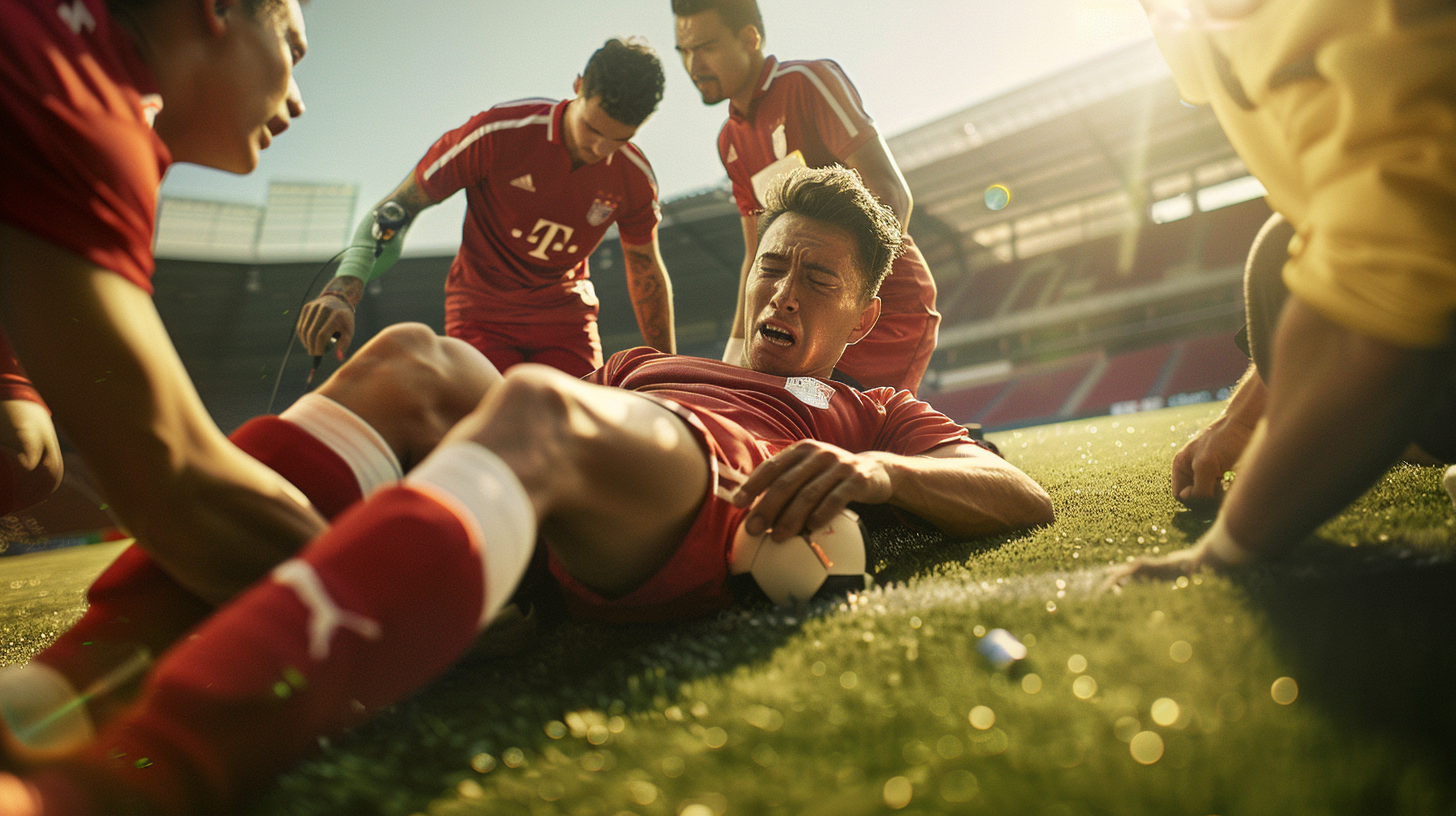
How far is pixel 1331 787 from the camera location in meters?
0.59

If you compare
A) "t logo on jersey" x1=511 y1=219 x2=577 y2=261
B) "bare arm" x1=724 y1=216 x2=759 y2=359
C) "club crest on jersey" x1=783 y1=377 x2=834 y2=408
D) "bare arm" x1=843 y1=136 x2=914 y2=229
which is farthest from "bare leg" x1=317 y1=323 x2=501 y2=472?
"t logo on jersey" x1=511 y1=219 x2=577 y2=261

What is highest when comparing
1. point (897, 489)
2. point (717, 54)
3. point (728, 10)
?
point (728, 10)

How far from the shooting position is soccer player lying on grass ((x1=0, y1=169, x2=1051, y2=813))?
2.17 feet

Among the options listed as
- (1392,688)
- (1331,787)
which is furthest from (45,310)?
(1392,688)

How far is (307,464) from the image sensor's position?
1201mm

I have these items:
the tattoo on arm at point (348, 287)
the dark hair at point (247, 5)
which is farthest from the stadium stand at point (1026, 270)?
the dark hair at point (247, 5)

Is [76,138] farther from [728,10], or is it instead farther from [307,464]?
[728,10]

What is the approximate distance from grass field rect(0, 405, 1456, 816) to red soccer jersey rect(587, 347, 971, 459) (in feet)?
1.63

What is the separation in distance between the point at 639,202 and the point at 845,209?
2.08m

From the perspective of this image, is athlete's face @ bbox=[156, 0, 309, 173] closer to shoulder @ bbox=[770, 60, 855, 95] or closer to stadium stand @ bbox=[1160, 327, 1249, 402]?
shoulder @ bbox=[770, 60, 855, 95]

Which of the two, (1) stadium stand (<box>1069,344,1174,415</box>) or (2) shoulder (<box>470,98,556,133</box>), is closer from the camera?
(2) shoulder (<box>470,98,556,133</box>)

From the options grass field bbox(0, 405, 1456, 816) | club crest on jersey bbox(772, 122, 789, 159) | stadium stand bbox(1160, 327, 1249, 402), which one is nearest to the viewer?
grass field bbox(0, 405, 1456, 816)

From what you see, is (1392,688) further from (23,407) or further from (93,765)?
(23,407)

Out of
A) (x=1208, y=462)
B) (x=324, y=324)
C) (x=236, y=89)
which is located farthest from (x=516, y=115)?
(x=1208, y=462)
